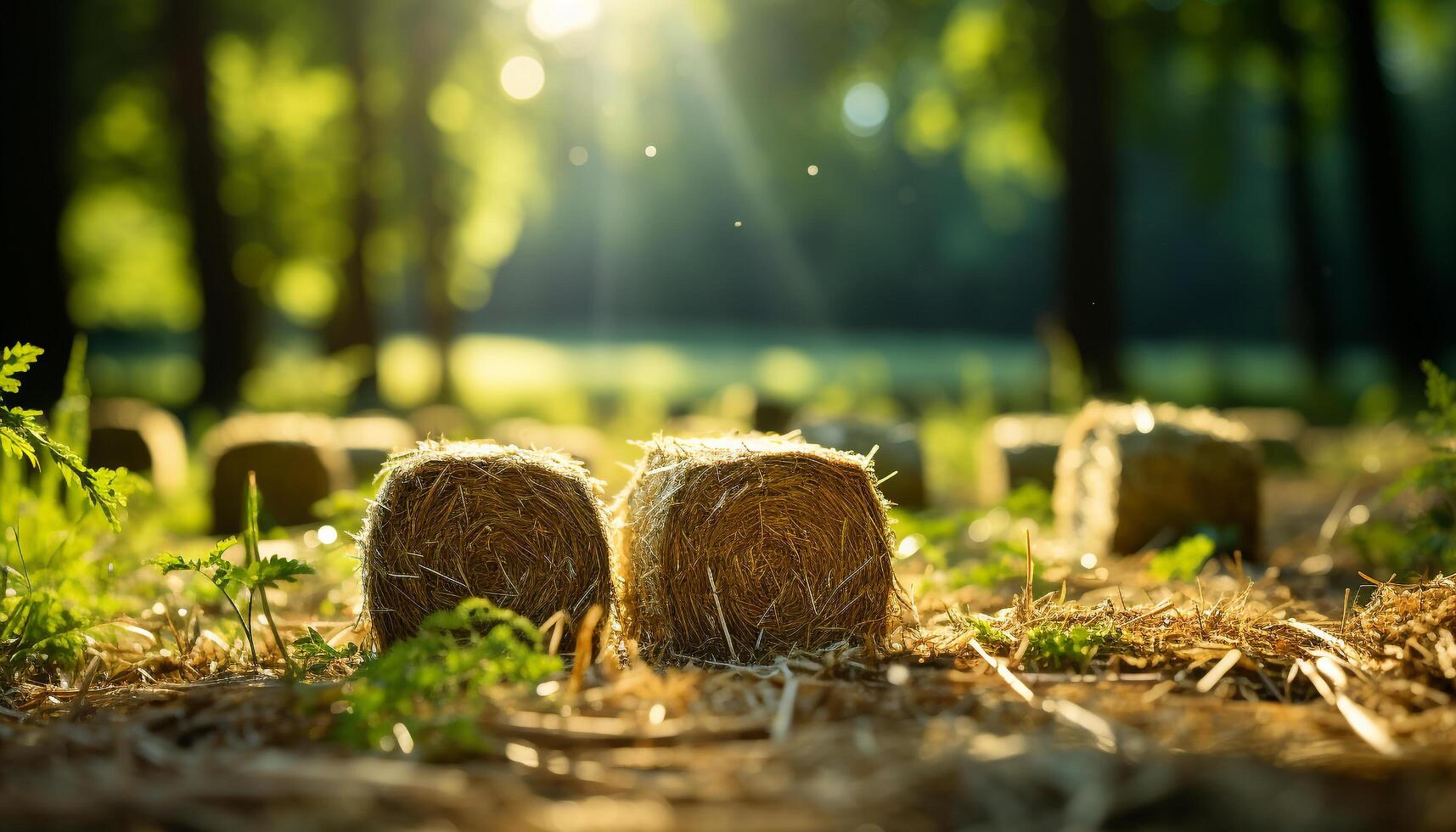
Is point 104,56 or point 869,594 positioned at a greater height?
point 104,56

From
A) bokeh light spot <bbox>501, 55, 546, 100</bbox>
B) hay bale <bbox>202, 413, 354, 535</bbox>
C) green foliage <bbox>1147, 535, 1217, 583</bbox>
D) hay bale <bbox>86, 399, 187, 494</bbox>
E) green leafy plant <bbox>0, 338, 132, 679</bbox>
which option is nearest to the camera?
green leafy plant <bbox>0, 338, 132, 679</bbox>

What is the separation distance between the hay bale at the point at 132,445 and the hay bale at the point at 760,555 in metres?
5.73

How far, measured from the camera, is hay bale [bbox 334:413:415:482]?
8867 millimetres

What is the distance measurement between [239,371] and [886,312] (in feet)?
121

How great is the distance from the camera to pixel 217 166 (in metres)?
14.5

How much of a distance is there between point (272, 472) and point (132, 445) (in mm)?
1434

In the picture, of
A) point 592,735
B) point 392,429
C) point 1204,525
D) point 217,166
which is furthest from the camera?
point 217,166

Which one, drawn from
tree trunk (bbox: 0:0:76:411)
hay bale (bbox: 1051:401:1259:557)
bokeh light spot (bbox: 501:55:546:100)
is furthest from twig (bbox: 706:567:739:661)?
bokeh light spot (bbox: 501:55:546:100)

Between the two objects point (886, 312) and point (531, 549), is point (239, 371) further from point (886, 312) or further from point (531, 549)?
point (886, 312)

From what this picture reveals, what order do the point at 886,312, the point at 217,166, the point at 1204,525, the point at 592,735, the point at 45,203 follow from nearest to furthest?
the point at 592,735 → the point at 1204,525 → the point at 45,203 → the point at 217,166 → the point at 886,312

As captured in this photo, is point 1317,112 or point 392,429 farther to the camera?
point 1317,112

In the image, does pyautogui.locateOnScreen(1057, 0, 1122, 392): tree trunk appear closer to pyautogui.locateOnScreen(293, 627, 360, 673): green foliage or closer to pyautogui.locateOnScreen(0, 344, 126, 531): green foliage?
pyautogui.locateOnScreen(293, 627, 360, 673): green foliage

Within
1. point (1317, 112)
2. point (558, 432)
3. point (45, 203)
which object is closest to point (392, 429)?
point (558, 432)

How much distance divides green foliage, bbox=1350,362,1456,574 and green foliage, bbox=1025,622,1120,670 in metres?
1.51
